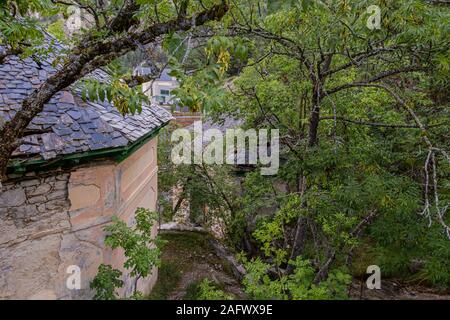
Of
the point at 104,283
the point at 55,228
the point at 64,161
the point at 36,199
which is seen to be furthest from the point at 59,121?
the point at 104,283

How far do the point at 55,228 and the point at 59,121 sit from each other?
1563mm

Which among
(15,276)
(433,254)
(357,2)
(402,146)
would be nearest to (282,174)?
(402,146)

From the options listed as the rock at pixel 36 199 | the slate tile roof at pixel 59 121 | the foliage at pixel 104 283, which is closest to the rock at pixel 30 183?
the rock at pixel 36 199

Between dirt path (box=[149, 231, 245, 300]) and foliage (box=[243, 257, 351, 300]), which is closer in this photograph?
foliage (box=[243, 257, 351, 300])

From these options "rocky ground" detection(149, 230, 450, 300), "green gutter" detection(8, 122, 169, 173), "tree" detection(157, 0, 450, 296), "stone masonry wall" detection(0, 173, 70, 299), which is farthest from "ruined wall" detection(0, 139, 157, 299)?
"rocky ground" detection(149, 230, 450, 300)

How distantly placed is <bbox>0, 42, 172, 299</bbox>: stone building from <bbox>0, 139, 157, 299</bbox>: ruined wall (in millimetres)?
11

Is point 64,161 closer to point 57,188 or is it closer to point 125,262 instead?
point 57,188

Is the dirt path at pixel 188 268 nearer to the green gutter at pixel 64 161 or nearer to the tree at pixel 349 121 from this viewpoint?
the tree at pixel 349 121

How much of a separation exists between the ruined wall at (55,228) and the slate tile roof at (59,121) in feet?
1.95

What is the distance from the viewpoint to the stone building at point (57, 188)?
168 inches

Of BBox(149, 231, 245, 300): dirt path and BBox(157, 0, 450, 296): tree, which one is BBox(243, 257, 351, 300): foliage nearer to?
BBox(157, 0, 450, 296): tree

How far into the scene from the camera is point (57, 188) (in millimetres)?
4691

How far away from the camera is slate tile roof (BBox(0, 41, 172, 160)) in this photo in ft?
13.6
